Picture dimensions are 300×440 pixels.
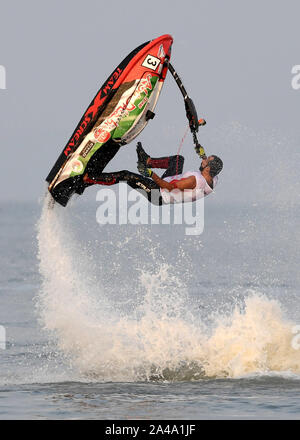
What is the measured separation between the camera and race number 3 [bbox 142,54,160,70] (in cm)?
1775

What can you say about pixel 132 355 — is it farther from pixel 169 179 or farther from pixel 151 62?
pixel 151 62

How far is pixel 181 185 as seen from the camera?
17609mm

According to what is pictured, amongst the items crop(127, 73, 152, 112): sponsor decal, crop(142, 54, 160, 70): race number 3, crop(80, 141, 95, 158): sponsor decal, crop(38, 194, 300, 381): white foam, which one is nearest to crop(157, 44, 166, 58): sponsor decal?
crop(142, 54, 160, 70): race number 3

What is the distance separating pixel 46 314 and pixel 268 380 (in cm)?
480

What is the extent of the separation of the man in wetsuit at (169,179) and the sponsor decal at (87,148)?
0.35 metres

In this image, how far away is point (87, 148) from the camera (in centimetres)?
1778

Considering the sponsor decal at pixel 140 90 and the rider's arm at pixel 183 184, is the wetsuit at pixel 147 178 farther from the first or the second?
the sponsor decal at pixel 140 90

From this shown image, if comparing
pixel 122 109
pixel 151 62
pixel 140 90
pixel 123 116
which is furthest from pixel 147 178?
pixel 151 62

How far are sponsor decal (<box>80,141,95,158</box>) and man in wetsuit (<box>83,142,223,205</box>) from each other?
35cm

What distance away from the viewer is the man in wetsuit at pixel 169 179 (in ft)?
57.6
